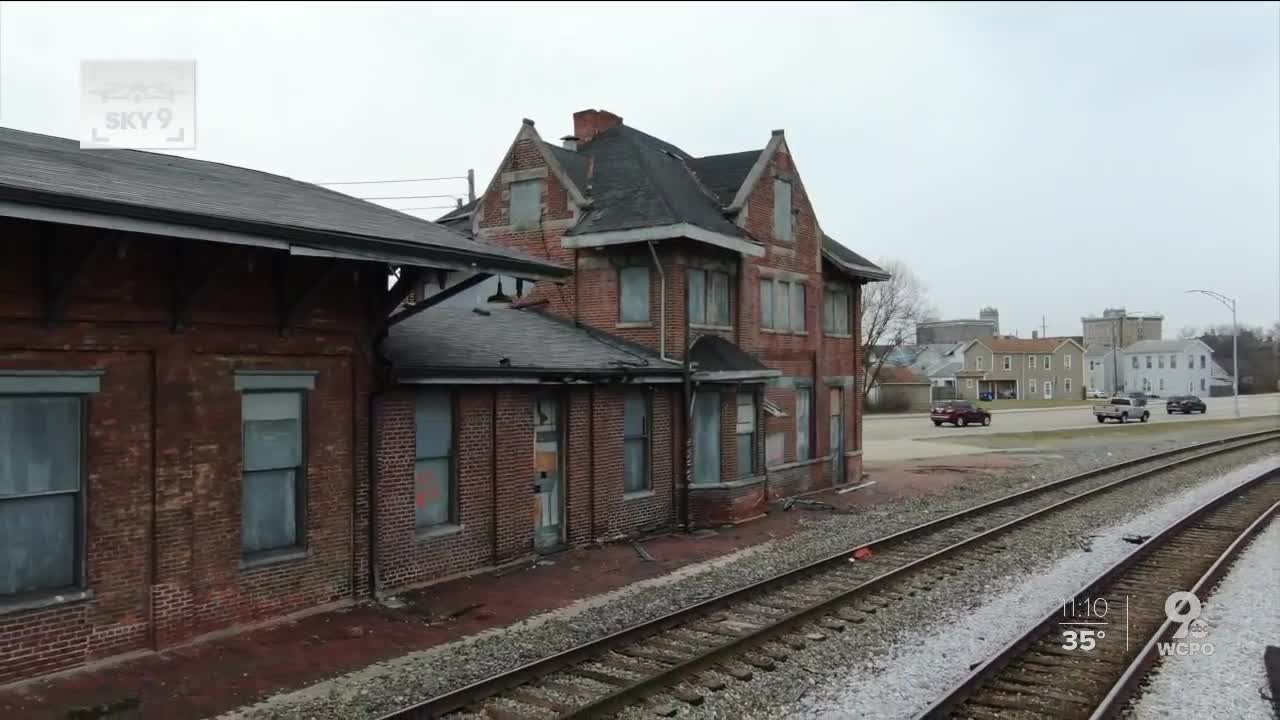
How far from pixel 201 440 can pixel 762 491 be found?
1247cm

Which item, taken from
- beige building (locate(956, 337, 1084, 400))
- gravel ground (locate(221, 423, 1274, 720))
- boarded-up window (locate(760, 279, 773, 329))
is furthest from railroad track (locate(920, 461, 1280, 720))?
beige building (locate(956, 337, 1084, 400))

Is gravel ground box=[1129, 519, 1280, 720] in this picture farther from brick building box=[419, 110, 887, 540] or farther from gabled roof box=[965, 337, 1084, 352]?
gabled roof box=[965, 337, 1084, 352]

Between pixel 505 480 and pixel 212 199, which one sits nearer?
pixel 212 199

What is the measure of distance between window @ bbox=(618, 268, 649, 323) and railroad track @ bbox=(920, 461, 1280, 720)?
9.71m

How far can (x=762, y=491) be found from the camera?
65.4 ft

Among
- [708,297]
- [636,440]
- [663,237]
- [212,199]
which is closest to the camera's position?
[212,199]

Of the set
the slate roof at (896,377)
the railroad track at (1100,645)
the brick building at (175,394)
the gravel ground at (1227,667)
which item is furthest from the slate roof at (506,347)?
the slate roof at (896,377)

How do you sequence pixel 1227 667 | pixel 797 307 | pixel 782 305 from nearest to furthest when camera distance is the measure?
pixel 1227 667 < pixel 782 305 < pixel 797 307

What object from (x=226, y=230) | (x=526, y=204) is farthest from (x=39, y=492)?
(x=526, y=204)

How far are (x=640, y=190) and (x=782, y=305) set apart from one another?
4865mm

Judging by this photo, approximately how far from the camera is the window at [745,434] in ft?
65.0

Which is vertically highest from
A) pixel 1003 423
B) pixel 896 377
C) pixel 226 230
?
pixel 226 230

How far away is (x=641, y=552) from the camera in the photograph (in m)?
15.5

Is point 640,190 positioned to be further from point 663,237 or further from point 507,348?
point 507,348
